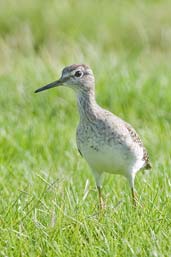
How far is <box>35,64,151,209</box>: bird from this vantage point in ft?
18.6

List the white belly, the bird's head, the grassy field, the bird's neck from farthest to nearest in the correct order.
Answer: the bird's head → the bird's neck → the white belly → the grassy field

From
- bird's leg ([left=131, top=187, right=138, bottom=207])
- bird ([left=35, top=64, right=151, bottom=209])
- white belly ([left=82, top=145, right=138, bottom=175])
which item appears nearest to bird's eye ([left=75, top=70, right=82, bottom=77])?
bird ([left=35, top=64, right=151, bottom=209])

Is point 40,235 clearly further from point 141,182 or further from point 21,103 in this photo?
point 21,103

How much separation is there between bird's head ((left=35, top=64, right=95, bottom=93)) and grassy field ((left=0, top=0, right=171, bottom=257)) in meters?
→ 0.66

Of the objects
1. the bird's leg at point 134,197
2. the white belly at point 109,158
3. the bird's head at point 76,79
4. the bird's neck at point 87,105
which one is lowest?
the bird's leg at point 134,197

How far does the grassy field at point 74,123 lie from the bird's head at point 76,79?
66 cm

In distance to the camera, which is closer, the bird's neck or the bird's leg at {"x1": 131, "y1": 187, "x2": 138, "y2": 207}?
the bird's leg at {"x1": 131, "y1": 187, "x2": 138, "y2": 207}

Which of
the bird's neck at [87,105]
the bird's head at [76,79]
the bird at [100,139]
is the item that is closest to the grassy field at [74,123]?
the bird at [100,139]

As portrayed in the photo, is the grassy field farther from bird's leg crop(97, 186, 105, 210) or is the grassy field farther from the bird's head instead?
the bird's head

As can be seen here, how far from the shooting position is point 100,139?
5.68 metres

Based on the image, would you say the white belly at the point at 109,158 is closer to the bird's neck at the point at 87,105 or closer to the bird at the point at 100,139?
the bird at the point at 100,139

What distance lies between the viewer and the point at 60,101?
29.9ft

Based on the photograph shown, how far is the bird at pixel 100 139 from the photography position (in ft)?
18.6

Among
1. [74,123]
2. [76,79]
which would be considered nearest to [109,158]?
[76,79]
